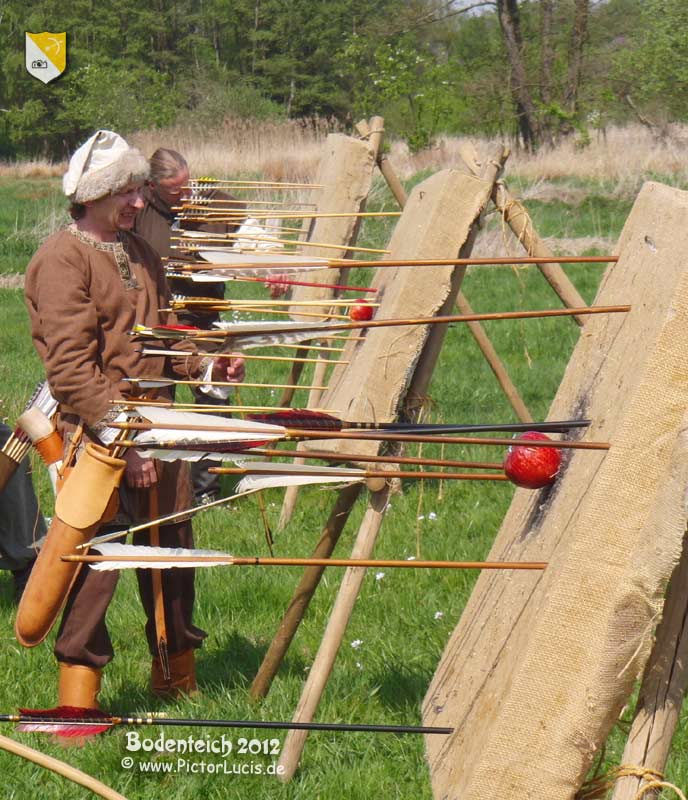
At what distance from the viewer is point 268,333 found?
2887 millimetres

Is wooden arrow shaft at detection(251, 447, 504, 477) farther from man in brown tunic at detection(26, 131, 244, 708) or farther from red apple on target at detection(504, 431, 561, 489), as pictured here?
man in brown tunic at detection(26, 131, 244, 708)

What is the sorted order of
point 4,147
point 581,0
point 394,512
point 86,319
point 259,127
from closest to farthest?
1. point 86,319
2. point 394,512
3. point 259,127
4. point 581,0
5. point 4,147

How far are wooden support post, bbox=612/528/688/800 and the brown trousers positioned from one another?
2557 millimetres

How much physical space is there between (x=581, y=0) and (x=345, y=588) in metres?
30.5

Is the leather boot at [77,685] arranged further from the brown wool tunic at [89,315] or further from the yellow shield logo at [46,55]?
the yellow shield logo at [46,55]

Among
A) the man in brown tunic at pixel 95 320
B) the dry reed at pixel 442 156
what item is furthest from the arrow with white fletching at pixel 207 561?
the dry reed at pixel 442 156

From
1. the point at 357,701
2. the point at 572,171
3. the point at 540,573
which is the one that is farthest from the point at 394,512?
the point at 572,171

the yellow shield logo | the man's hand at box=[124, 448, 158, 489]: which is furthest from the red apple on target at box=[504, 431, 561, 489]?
the yellow shield logo

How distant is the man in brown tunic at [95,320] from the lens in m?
4.02

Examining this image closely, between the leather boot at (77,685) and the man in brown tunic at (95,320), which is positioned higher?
the man in brown tunic at (95,320)

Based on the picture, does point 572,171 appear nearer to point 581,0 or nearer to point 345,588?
point 581,0

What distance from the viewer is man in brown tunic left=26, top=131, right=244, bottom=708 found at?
158 inches

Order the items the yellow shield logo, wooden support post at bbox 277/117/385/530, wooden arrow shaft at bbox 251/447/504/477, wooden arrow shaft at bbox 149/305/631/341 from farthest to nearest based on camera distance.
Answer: the yellow shield logo, wooden support post at bbox 277/117/385/530, wooden arrow shaft at bbox 149/305/631/341, wooden arrow shaft at bbox 251/447/504/477

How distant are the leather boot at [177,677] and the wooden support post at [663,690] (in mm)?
2706
